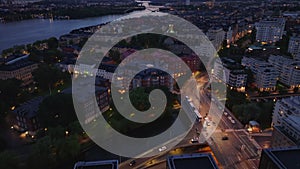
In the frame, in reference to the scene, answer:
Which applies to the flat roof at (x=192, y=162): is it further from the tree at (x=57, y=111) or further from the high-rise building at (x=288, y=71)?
the high-rise building at (x=288, y=71)

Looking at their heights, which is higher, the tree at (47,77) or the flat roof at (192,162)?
the flat roof at (192,162)

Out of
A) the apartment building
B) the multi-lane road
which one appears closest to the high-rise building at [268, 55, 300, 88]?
the apartment building

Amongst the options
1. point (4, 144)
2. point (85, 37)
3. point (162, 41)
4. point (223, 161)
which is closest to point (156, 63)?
point (223, 161)

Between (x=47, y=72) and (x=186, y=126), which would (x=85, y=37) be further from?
(x=186, y=126)

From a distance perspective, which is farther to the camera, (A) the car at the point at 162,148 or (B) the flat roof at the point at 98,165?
(A) the car at the point at 162,148

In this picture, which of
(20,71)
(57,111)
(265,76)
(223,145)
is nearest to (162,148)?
(223,145)

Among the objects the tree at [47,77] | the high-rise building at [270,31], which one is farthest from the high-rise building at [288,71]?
the tree at [47,77]

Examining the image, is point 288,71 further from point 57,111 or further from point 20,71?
point 20,71
